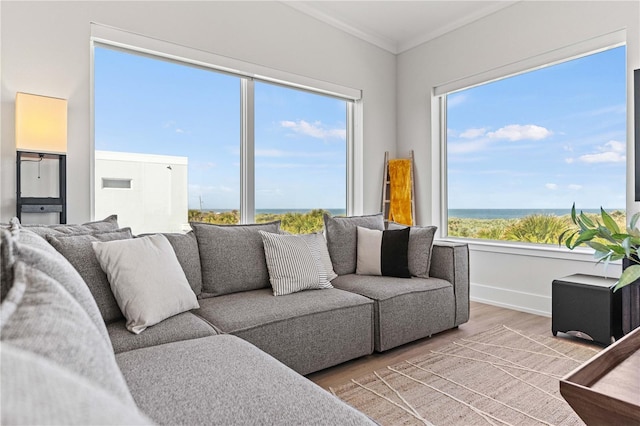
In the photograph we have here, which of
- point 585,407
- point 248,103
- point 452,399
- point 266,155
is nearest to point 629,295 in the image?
point 452,399

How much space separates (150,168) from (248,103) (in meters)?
1.12

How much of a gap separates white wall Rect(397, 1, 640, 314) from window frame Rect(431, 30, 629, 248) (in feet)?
0.07

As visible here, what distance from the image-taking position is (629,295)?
2703mm

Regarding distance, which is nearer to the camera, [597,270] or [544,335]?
[544,335]

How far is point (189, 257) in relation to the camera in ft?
7.59

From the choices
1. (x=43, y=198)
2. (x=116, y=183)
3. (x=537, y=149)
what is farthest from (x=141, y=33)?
(x=537, y=149)

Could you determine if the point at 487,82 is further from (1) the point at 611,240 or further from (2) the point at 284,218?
(1) the point at 611,240

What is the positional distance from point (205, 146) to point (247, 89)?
70 centimetres

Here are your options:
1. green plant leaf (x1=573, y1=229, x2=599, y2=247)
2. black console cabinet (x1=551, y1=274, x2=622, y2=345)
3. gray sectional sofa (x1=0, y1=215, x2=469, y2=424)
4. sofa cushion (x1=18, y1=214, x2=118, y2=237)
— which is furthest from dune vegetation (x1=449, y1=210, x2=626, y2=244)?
sofa cushion (x1=18, y1=214, x2=118, y2=237)

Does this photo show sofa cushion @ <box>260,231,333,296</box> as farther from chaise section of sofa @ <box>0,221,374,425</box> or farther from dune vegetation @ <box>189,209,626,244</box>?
dune vegetation @ <box>189,209,626,244</box>

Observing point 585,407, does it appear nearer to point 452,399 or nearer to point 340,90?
point 452,399

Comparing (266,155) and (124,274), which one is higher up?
(266,155)

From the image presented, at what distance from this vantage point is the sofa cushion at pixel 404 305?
99.9 inches

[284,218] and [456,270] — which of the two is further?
[284,218]
